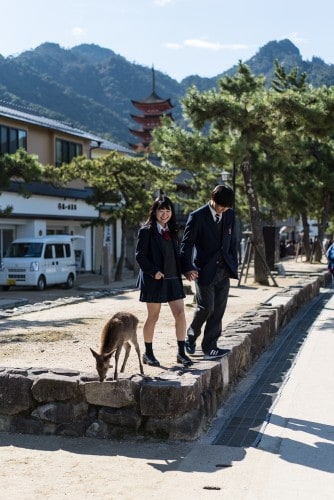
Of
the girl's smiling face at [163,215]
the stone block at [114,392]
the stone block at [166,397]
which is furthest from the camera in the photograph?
the girl's smiling face at [163,215]

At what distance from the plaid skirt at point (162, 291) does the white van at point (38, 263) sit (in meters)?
15.7

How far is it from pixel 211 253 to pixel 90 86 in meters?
167

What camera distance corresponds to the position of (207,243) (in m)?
6.75

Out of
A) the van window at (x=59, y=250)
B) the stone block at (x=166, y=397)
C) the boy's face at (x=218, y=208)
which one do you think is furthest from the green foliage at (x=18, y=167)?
the stone block at (x=166, y=397)

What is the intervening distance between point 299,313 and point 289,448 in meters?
9.93

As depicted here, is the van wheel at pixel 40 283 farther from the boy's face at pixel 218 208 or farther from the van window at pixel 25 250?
the boy's face at pixel 218 208

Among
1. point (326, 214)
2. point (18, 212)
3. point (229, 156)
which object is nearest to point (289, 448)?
point (229, 156)

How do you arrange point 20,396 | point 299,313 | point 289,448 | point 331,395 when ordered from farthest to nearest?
point 299,313 → point 331,395 → point 20,396 → point 289,448

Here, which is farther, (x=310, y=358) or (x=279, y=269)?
(x=279, y=269)

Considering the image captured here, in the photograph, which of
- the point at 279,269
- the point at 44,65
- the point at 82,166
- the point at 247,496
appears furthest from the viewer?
the point at 44,65

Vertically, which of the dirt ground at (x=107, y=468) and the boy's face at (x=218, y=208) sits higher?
the boy's face at (x=218, y=208)

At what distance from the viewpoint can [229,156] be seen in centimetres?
1919

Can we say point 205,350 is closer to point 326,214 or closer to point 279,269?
point 279,269

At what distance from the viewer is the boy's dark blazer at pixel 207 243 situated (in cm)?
669
